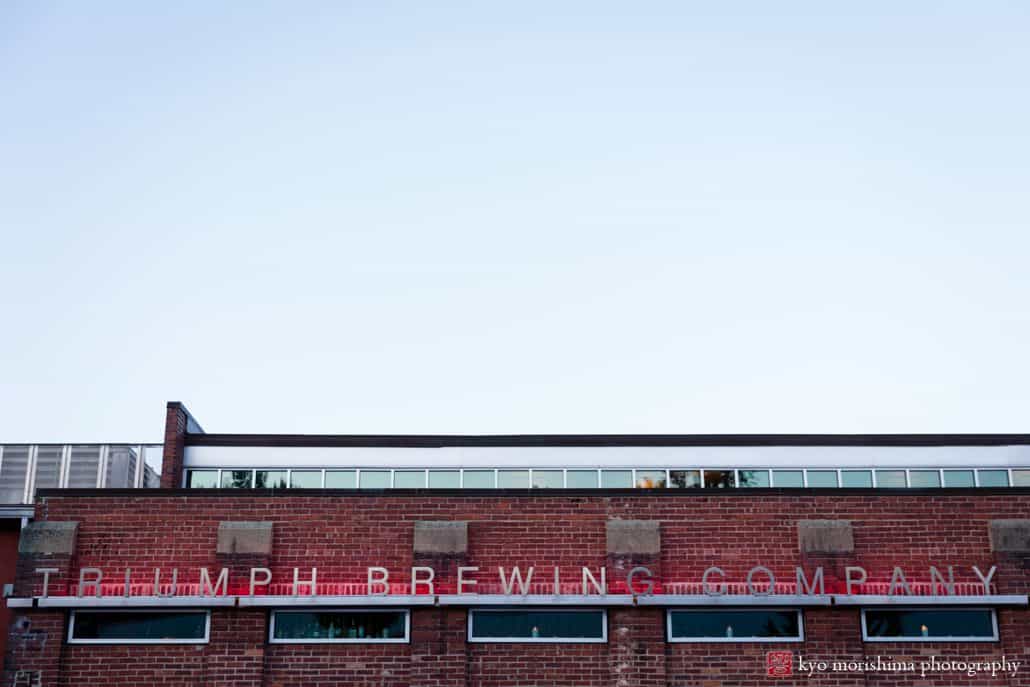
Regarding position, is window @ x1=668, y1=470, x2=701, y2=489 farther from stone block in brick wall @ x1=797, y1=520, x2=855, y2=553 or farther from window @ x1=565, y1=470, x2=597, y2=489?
stone block in brick wall @ x1=797, y1=520, x2=855, y2=553

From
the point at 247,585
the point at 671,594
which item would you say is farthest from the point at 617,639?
the point at 247,585

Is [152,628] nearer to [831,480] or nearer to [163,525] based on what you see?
[163,525]

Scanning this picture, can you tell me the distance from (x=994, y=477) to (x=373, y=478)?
54.6 ft

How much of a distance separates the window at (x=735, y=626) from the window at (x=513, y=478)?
10.0 m

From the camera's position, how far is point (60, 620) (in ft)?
70.1

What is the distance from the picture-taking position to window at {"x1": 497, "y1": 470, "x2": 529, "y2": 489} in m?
31.2

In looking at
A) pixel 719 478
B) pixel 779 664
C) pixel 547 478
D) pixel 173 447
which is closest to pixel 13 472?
pixel 173 447

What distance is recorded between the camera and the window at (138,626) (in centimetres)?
2152

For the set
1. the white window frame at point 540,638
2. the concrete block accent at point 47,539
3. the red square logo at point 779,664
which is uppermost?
the concrete block accent at point 47,539

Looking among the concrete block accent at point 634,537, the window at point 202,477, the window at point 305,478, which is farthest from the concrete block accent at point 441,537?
the window at point 202,477

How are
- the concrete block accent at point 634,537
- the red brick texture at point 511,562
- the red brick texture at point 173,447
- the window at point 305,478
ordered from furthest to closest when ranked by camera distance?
the window at point 305,478, the red brick texture at point 173,447, the concrete block accent at point 634,537, the red brick texture at point 511,562

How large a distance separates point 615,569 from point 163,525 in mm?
8556

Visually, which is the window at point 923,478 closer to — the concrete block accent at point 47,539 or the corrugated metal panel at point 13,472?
the concrete block accent at point 47,539

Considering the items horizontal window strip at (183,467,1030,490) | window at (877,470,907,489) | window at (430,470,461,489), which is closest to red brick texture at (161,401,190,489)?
horizontal window strip at (183,467,1030,490)
